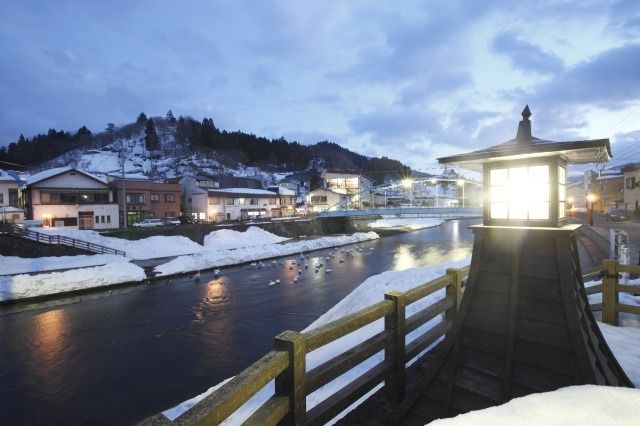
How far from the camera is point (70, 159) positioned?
9931cm

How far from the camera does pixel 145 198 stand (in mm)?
41250

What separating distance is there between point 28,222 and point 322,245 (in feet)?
90.6

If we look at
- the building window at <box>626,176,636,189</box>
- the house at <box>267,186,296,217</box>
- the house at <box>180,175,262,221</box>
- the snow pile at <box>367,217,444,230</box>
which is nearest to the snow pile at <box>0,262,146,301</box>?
the house at <box>180,175,262,221</box>

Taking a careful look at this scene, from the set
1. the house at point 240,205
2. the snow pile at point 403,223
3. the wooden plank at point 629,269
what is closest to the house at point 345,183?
the snow pile at point 403,223

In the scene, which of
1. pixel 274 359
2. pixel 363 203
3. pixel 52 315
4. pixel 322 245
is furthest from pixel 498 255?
pixel 363 203

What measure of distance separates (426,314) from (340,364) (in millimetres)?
1796

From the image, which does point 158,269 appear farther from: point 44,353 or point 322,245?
point 322,245

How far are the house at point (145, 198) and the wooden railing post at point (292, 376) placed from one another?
4039 centimetres

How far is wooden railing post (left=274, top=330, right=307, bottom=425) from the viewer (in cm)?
275

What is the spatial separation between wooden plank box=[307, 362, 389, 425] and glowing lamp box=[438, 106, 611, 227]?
91.5 inches

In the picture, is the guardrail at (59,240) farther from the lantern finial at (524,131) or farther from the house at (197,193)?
the lantern finial at (524,131)

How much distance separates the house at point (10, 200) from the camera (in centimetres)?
3241

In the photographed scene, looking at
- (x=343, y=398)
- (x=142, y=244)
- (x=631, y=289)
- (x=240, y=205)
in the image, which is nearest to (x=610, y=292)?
(x=631, y=289)

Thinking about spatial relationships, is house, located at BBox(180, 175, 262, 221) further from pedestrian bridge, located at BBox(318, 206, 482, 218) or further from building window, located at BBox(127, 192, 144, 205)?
pedestrian bridge, located at BBox(318, 206, 482, 218)
